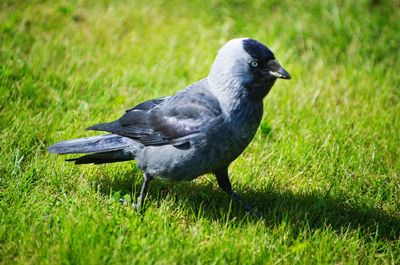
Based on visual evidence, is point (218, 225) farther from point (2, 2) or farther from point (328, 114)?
point (2, 2)

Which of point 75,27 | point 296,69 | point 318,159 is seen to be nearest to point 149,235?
point 318,159

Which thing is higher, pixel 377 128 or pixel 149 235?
pixel 377 128

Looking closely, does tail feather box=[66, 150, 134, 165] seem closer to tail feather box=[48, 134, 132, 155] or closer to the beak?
tail feather box=[48, 134, 132, 155]

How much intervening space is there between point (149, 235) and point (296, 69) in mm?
3373

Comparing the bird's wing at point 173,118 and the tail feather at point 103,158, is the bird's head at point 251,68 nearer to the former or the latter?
the bird's wing at point 173,118

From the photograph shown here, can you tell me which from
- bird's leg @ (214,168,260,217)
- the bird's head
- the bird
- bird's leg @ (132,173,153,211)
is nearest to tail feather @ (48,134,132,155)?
the bird

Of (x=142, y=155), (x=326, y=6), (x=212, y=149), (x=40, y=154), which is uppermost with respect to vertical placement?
(x=326, y=6)

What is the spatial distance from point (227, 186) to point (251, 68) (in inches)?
39.5

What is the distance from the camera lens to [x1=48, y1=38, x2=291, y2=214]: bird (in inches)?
148

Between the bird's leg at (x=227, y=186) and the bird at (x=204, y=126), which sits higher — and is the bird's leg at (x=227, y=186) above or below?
below

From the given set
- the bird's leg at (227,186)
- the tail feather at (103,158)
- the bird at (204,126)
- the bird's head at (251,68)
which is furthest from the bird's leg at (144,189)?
the bird's head at (251,68)

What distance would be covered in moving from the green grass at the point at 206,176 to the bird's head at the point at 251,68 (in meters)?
0.96

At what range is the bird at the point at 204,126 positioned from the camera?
375 centimetres

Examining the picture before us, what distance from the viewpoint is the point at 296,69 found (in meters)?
6.14
